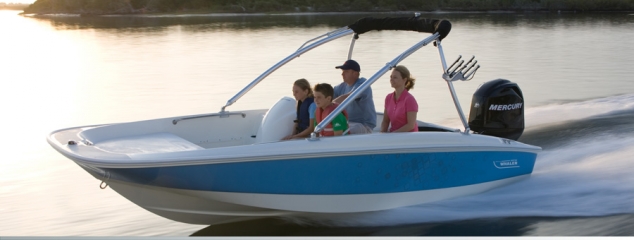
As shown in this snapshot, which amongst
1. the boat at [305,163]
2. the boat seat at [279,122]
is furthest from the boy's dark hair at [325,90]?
the boat seat at [279,122]

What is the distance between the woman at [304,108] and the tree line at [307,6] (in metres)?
36.4

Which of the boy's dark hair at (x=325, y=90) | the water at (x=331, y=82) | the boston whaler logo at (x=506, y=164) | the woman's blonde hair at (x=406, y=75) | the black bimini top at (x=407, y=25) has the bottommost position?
the water at (x=331, y=82)

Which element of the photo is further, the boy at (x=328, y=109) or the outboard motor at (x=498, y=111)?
the outboard motor at (x=498, y=111)

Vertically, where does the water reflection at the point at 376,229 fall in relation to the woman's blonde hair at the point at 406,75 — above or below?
below

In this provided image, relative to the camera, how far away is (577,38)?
2153cm

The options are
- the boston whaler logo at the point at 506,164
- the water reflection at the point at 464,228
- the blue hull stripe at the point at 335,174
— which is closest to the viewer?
the blue hull stripe at the point at 335,174

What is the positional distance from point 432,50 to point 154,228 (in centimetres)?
1297

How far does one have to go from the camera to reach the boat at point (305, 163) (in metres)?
4.37

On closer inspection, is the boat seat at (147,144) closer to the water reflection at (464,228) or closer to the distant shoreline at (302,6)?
the water reflection at (464,228)

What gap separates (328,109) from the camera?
4797 mm

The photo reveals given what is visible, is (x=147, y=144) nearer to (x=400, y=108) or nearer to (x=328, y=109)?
(x=328, y=109)

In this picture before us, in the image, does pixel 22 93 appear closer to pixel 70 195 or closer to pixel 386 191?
pixel 70 195

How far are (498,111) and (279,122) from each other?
1575 mm

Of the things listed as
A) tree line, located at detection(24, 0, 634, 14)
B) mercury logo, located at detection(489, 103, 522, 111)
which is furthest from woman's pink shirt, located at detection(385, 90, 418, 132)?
tree line, located at detection(24, 0, 634, 14)
